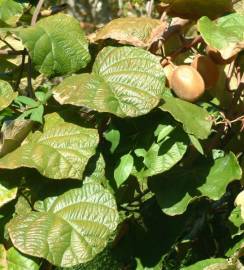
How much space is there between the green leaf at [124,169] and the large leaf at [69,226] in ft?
0.20

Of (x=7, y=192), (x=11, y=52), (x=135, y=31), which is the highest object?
(x=135, y=31)

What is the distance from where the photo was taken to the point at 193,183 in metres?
1.42

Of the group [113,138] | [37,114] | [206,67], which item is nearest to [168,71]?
[206,67]

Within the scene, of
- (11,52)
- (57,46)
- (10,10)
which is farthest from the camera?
(10,10)

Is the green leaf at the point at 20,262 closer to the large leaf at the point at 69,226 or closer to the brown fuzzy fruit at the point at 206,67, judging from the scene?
the large leaf at the point at 69,226

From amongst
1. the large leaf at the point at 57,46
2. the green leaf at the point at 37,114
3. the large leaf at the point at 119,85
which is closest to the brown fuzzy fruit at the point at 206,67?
the large leaf at the point at 119,85

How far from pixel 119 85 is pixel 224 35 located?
22cm

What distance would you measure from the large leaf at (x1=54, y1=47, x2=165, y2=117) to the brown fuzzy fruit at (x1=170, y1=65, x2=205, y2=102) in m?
0.05

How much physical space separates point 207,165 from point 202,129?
0.22m

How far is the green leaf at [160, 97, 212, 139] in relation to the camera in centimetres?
123

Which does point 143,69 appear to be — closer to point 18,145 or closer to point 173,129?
point 173,129

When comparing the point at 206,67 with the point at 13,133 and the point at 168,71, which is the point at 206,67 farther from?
the point at 13,133

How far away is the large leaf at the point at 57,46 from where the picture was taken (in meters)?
1.32

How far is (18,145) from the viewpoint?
51.6 inches
